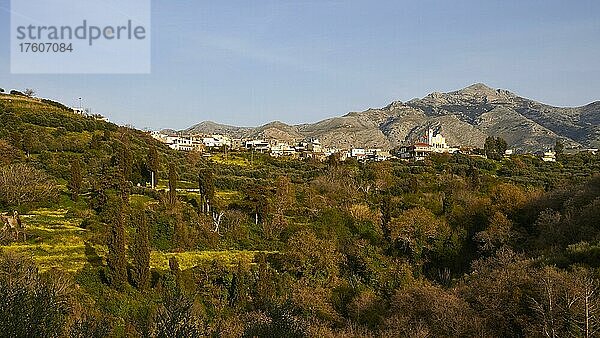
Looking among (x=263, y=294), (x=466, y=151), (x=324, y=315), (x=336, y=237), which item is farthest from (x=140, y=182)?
(x=466, y=151)

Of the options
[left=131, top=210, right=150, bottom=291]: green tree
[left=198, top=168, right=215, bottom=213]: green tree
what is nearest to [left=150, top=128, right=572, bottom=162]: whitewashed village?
[left=198, top=168, right=215, bottom=213]: green tree

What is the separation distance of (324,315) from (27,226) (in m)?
14.8

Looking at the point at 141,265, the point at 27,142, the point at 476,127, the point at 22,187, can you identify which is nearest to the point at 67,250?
the point at 141,265

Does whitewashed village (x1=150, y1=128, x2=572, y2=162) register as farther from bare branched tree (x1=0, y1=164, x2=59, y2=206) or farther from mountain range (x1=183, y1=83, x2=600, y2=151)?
mountain range (x1=183, y1=83, x2=600, y2=151)

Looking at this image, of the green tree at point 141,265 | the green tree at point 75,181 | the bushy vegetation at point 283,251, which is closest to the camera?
the bushy vegetation at point 283,251

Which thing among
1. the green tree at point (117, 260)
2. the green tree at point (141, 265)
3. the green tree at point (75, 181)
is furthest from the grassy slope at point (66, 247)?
the green tree at point (141, 265)

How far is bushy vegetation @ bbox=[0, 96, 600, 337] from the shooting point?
15562 millimetres

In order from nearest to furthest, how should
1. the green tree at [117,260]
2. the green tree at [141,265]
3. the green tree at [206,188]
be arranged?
the green tree at [117,260]
the green tree at [141,265]
the green tree at [206,188]

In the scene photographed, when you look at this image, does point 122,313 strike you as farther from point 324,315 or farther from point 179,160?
point 179,160

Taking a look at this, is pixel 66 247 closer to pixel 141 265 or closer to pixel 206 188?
pixel 141 265

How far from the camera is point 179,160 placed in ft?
157

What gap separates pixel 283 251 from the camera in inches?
1062

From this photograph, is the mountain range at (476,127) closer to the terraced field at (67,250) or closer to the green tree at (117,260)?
the terraced field at (67,250)

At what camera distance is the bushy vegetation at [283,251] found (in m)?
15.6
